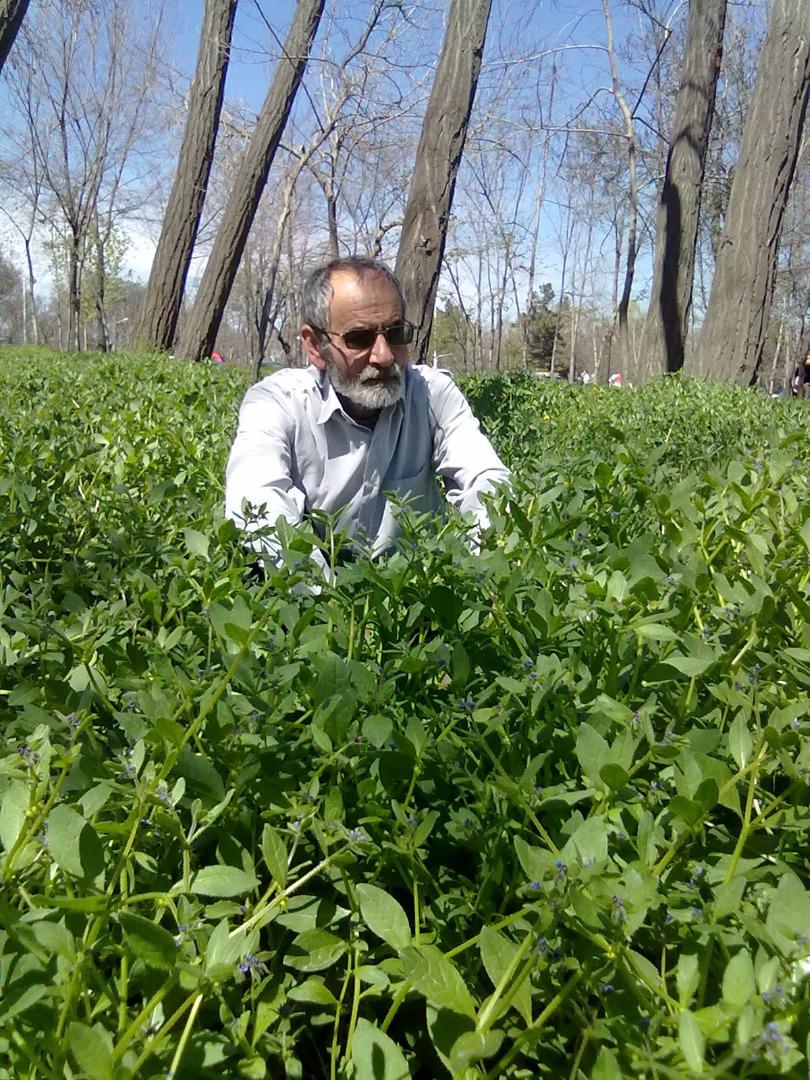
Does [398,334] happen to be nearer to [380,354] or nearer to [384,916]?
[380,354]

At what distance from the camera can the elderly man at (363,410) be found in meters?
3.17

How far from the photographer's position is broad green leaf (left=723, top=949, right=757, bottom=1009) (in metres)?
0.77

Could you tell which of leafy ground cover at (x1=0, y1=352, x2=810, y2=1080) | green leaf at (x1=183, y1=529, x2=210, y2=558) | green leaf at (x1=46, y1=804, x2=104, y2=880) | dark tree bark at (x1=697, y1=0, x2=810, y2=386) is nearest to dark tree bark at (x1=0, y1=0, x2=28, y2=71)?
leafy ground cover at (x1=0, y1=352, x2=810, y2=1080)

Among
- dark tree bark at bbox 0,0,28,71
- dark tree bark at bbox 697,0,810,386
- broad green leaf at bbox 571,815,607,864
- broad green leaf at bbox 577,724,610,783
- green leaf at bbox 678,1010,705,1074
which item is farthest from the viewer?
dark tree bark at bbox 697,0,810,386

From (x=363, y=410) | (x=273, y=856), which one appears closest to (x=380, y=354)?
(x=363, y=410)

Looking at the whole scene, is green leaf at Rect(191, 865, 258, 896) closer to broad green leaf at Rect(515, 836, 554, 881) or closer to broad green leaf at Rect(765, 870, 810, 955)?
broad green leaf at Rect(515, 836, 554, 881)

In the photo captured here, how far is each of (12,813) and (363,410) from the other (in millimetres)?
2535

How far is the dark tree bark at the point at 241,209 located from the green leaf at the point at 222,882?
440 inches

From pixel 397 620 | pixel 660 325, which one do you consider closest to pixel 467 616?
pixel 397 620

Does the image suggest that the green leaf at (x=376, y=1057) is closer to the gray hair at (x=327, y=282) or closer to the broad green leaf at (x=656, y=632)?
the broad green leaf at (x=656, y=632)

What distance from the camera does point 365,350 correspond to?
10.5 feet

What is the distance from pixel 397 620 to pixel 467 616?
0.51 feet

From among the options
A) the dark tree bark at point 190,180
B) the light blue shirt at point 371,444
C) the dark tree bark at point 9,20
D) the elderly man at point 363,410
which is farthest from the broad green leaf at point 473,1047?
the dark tree bark at point 190,180

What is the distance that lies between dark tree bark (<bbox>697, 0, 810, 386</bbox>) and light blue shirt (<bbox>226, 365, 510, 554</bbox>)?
6.28 m
